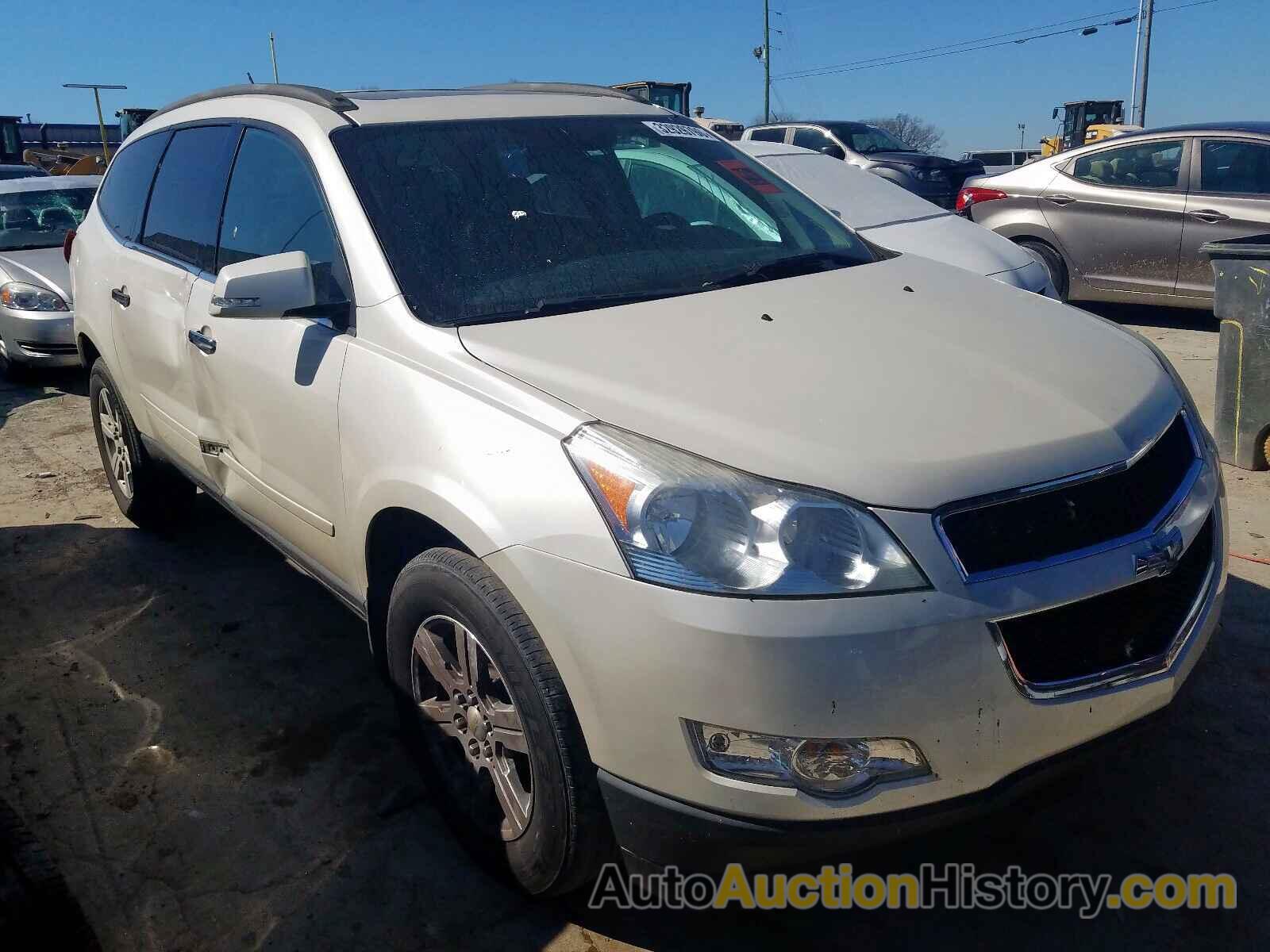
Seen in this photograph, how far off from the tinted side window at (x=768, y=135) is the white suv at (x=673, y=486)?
609 inches

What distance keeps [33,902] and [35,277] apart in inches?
276

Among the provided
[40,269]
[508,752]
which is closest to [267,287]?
[508,752]

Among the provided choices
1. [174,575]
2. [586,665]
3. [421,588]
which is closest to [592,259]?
[421,588]

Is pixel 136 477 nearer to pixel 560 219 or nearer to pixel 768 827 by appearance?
pixel 560 219

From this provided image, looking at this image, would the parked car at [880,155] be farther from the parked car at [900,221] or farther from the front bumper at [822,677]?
the front bumper at [822,677]

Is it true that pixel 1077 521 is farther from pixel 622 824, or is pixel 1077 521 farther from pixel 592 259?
pixel 592 259

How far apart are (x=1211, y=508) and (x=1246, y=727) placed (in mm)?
1021

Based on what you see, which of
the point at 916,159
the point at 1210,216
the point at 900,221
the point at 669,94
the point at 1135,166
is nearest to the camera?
the point at 900,221

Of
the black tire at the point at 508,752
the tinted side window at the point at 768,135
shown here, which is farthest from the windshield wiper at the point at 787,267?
the tinted side window at the point at 768,135

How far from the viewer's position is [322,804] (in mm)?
2820

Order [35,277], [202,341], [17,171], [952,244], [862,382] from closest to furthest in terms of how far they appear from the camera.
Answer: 1. [862,382]
2. [202,341]
3. [952,244]
4. [35,277]
5. [17,171]

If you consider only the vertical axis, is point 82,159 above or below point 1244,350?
above

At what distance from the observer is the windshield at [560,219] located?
2.64 metres

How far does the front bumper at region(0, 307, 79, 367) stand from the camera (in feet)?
25.5
